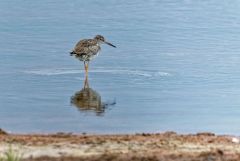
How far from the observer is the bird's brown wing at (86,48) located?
53.2 feet

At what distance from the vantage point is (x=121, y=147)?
948 centimetres

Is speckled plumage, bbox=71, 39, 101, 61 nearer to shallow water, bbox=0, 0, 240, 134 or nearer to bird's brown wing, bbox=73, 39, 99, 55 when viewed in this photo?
bird's brown wing, bbox=73, 39, 99, 55

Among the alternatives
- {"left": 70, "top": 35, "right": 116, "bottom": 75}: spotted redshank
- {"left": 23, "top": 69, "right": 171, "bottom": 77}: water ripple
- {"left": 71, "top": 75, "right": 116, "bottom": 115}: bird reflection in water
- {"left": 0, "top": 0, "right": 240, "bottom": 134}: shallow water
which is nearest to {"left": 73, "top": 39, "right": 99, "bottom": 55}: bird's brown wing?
{"left": 70, "top": 35, "right": 116, "bottom": 75}: spotted redshank

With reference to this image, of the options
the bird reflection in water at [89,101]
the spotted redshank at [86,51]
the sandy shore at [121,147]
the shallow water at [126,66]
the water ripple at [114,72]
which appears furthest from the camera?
the spotted redshank at [86,51]

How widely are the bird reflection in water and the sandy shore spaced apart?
295 centimetres

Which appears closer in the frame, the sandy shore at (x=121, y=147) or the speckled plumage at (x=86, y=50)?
the sandy shore at (x=121, y=147)

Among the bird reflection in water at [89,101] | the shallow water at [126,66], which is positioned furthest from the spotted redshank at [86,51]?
the bird reflection in water at [89,101]

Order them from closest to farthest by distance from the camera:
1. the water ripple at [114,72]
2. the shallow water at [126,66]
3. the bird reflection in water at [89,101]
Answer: the shallow water at [126,66] → the bird reflection in water at [89,101] → the water ripple at [114,72]

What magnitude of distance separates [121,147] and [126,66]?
6.64 meters

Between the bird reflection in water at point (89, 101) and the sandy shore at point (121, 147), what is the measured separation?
9.67 ft

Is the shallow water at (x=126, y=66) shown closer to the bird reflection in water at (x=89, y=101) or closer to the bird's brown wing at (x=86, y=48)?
the bird reflection in water at (x=89, y=101)

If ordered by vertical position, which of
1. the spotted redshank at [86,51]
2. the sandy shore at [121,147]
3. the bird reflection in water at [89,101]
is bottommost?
the sandy shore at [121,147]

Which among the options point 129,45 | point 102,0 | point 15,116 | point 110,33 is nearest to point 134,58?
point 129,45

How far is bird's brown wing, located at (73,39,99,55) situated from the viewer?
53.2ft
